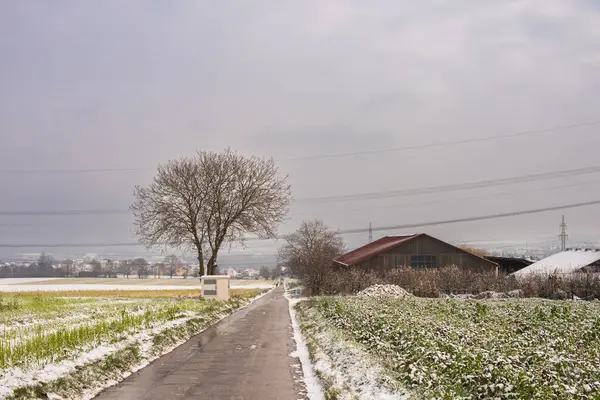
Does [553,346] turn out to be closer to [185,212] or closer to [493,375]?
[493,375]

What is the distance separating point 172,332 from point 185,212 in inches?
1200

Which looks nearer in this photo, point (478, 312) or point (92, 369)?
point (92, 369)

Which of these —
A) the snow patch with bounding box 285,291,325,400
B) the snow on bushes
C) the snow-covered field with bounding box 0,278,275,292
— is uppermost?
the snow patch with bounding box 285,291,325,400

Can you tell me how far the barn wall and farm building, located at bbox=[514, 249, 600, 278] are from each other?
14.7 feet

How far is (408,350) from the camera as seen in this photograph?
1114 cm

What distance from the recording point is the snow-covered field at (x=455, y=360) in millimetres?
7824

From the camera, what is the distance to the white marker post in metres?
39.3

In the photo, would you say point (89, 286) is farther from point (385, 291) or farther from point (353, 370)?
point (353, 370)

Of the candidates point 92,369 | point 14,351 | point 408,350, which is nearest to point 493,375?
point 408,350

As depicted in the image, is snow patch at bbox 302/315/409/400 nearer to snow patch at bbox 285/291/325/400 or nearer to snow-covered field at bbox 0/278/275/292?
snow patch at bbox 285/291/325/400

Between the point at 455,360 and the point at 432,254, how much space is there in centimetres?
5154

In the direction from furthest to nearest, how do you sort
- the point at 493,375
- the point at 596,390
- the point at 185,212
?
the point at 185,212
the point at 493,375
the point at 596,390

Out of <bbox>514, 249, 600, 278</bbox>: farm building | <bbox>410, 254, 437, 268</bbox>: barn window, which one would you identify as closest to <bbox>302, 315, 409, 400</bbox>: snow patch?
<bbox>514, 249, 600, 278</bbox>: farm building

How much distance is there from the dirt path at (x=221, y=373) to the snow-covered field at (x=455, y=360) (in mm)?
926
